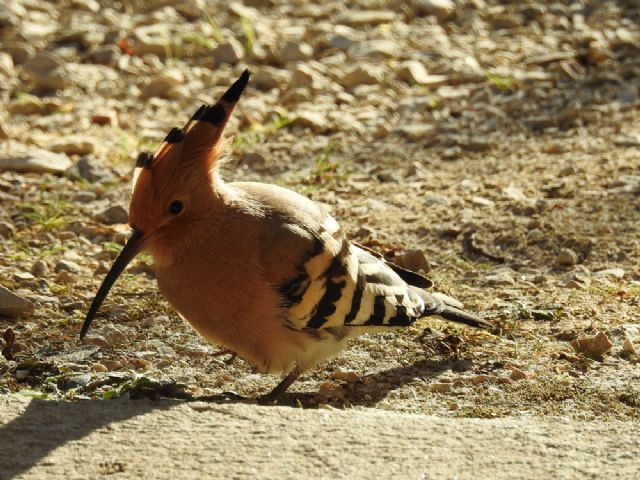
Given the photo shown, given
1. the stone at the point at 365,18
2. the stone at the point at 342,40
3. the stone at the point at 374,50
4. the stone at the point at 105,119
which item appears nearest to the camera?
the stone at the point at 105,119

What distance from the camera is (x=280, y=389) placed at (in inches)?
159

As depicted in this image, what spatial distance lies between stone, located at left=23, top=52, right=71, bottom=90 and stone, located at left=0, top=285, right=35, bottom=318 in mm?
3103

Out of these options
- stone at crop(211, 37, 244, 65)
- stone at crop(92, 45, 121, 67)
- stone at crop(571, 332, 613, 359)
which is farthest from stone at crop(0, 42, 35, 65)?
stone at crop(571, 332, 613, 359)

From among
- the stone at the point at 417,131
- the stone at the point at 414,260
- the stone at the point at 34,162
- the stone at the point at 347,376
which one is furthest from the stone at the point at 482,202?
the stone at the point at 34,162

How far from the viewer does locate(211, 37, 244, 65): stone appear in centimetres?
777

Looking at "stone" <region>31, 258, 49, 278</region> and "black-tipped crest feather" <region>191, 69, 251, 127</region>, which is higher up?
"black-tipped crest feather" <region>191, 69, 251, 127</region>

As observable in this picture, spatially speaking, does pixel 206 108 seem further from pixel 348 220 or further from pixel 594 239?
pixel 594 239

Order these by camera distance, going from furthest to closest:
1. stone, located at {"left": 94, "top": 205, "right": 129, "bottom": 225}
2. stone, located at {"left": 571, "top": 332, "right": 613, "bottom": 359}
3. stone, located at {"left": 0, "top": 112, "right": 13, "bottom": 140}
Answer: stone, located at {"left": 0, "top": 112, "right": 13, "bottom": 140} → stone, located at {"left": 94, "top": 205, "right": 129, "bottom": 225} → stone, located at {"left": 571, "top": 332, "right": 613, "bottom": 359}

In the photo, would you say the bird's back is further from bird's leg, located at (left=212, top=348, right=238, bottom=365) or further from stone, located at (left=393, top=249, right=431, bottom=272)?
stone, located at (left=393, top=249, right=431, bottom=272)

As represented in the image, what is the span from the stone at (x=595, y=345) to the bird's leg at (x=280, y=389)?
110 cm

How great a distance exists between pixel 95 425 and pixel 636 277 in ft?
8.85

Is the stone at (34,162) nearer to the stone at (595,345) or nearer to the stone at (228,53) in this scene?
the stone at (228,53)

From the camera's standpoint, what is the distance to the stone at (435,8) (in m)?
8.52

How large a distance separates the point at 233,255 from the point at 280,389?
1.67 feet
